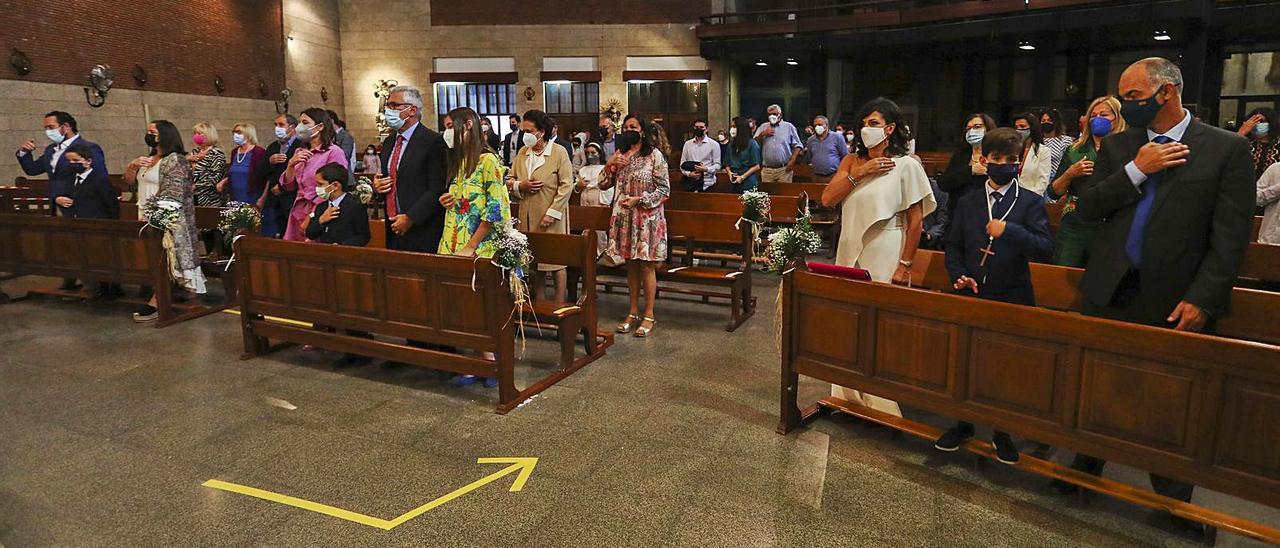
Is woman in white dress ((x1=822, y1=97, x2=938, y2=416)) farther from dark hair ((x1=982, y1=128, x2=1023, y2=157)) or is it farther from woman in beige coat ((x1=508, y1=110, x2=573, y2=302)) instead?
woman in beige coat ((x1=508, y1=110, x2=573, y2=302))

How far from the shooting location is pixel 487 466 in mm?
3727

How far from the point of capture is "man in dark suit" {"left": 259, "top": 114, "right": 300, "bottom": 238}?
6996 mm

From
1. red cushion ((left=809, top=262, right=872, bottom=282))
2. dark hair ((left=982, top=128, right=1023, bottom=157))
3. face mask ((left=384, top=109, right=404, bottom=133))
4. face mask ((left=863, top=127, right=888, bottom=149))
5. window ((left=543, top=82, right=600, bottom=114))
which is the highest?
window ((left=543, top=82, right=600, bottom=114))

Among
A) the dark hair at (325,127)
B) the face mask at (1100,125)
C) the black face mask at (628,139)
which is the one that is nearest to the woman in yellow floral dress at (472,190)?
the black face mask at (628,139)

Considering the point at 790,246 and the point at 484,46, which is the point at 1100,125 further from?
the point at 484,46

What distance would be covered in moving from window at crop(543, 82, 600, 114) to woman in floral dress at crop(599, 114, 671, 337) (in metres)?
13.8

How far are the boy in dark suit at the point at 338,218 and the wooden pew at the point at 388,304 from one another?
9.1 inches

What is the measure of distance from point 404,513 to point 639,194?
323cm

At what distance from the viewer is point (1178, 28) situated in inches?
522

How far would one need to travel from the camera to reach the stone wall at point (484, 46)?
18953 millimetres

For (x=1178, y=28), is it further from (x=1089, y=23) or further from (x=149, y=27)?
(x=149, y=27)

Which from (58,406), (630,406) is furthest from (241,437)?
(630,406)

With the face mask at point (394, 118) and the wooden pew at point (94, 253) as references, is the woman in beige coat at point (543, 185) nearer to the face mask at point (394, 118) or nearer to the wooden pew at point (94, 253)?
the face mask at point (394, 118)

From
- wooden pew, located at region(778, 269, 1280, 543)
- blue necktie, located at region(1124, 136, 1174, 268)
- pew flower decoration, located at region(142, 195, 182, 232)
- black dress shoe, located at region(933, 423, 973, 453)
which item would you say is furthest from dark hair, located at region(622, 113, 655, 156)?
pew flower decoration, located at region(142, 195, 182, 232)
